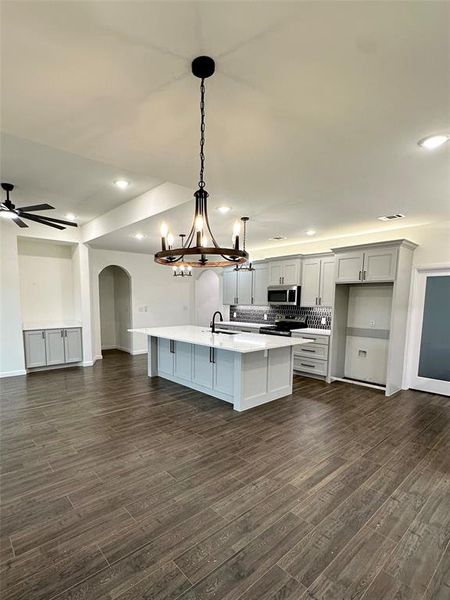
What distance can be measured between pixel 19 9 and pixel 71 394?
4.51 metres

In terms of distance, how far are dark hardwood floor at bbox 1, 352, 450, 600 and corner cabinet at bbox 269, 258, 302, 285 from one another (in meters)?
2.99

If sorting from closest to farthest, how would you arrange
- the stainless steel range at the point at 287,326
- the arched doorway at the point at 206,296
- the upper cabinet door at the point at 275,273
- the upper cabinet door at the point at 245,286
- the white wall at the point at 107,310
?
the stainless steel range at the point at 287,326
the upper cabinet door at the point at 275,273
the upper cabinet door at the point at 245,286
the white wall at the point at 107,310
the arched doorway at the point at 206,296

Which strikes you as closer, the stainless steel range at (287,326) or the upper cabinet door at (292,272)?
the stainless steel range at (287,326)

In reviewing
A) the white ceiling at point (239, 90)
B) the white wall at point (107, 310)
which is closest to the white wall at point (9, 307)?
the white ceiling at point (239, 90)

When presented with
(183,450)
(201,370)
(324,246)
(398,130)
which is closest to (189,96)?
(398,130)

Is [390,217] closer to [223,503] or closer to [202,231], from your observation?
[202,231]

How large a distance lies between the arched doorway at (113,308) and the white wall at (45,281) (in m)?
1.49

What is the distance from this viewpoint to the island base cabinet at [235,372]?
381cm

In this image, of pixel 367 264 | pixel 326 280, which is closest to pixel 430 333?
pixel 367 264

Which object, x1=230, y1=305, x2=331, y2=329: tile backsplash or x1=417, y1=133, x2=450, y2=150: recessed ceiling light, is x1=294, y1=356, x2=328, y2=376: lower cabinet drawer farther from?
x1=417, y1=133, x2=450, y2=150: recessed ceiling light

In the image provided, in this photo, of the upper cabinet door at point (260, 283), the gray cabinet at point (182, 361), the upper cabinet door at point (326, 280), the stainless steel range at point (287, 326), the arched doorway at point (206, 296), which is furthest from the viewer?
the arched doorway at point (206, 296)

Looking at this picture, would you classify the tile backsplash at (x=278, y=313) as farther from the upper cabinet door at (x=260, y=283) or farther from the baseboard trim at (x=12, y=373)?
the baseboard trim at (x=12, y=373)

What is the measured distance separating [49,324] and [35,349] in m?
0.62

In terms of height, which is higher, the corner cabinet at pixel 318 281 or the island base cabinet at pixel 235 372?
the corner cabinet at pixel 318 281
